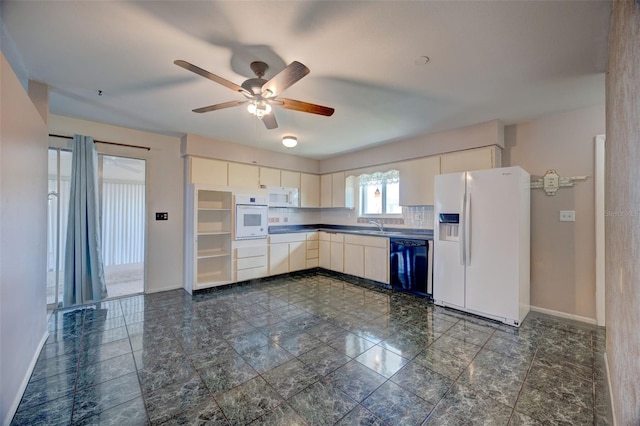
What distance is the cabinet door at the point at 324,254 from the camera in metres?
5.49

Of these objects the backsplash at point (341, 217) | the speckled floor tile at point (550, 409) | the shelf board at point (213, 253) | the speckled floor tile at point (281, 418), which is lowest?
the speckled floor tile at point (550, 409)

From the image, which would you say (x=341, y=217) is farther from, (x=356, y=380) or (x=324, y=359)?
(x=356, y=380)

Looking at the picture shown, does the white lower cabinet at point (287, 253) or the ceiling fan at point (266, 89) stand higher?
the ceiling fan at point (266, 89)

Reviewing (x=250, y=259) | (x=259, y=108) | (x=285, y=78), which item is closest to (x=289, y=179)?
(x=250, y=259)

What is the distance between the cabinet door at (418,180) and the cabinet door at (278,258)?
2374 mm

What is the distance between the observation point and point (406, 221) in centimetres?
482

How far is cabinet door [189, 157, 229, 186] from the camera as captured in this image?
14.1 feet

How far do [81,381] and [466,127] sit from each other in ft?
16.1

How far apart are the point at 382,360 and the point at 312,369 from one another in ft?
2.02

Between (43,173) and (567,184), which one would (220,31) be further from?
(567,184)

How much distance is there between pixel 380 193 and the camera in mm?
5219

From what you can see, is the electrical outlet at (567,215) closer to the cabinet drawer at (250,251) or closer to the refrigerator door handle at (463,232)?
the refrigerator door handle at (463,232)

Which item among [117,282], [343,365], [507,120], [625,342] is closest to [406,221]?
[507,120]

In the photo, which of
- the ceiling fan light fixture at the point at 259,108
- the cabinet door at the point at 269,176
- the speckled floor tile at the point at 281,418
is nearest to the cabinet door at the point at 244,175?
the cabinet door at the point at 269,176
